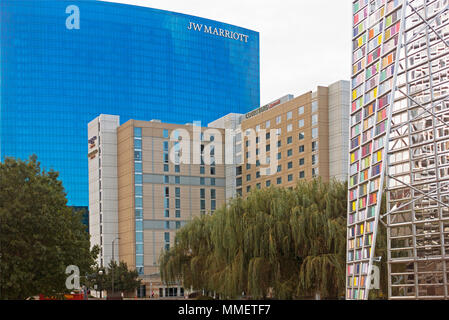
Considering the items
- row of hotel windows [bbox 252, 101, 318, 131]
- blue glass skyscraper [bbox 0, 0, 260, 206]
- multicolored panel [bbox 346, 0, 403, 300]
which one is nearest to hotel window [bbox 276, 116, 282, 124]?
row of hotel windows [bbox 252, 101, 318, 131]

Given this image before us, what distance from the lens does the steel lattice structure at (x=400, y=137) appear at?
15000 millimetres

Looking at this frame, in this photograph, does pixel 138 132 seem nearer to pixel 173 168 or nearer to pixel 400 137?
pixel 173 168

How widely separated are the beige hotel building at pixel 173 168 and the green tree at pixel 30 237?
55.7 metres

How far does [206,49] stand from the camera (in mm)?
145625

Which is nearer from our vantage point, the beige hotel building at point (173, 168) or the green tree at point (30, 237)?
the green tree at point (30, 237)

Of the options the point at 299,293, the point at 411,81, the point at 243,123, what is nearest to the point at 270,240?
the point at 299,293

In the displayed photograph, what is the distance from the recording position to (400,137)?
16.4m

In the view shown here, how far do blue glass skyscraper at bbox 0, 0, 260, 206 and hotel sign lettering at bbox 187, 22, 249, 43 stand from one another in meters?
0.24

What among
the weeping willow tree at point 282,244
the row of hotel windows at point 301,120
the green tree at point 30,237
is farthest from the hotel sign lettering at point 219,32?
the green tree at point 30,237

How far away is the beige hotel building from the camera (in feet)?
296

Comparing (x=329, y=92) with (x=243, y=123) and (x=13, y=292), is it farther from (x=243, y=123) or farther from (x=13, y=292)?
(x=13, y=292)

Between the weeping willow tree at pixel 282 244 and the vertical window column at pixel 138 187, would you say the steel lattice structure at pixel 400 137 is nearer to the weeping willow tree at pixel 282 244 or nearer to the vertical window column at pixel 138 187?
the weeping willow tree at pixel 282 244

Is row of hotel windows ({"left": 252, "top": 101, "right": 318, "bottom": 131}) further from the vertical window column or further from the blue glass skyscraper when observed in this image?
the blue glass skyscraper

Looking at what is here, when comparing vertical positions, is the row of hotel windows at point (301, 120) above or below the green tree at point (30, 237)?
above
